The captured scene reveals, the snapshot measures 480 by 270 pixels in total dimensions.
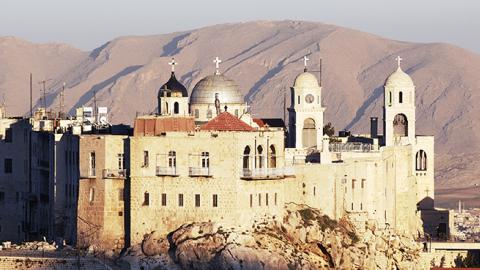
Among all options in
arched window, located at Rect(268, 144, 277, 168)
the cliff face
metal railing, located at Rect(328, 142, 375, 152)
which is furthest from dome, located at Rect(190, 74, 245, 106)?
arched window, located at Rect(268, 144, 277, 168)

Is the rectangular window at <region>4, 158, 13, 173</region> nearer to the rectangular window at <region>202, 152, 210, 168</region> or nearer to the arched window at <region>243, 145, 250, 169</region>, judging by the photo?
the rectangular window at <region>202, 152, 210, 168</region>

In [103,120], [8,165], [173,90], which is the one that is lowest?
[8,165]

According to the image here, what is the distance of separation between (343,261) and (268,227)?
5.90 meters

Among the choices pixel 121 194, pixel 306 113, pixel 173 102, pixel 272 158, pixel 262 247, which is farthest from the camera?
pixel 306 113

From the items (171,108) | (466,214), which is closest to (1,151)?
(171,108)

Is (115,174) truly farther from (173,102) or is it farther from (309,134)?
(309,134)

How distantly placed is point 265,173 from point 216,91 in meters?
16.4

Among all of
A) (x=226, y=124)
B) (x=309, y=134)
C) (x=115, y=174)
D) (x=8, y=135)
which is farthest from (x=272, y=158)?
(x=8, y=135)

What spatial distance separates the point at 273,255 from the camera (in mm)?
101562

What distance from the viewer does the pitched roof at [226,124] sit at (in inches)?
4146

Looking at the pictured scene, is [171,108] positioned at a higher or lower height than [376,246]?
higher

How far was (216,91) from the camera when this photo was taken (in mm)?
119812

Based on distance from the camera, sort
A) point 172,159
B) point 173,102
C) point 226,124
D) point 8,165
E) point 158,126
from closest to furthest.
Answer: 1. point 172,159
2. point 158,126
3. point 226,124
4. point 173,102
5. point 8,165

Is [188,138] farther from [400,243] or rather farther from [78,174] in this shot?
[400,243]
